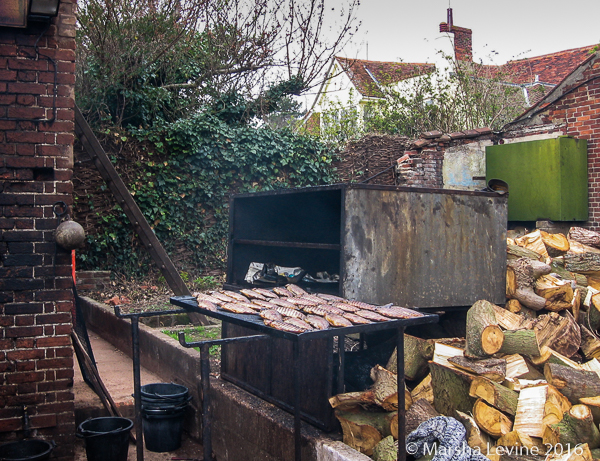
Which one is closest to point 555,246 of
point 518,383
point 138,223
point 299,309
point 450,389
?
point 518,383

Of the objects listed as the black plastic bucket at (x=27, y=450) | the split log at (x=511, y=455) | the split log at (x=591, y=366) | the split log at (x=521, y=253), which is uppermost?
the split log at (x=521, y=253)

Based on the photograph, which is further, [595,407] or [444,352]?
[444,352]

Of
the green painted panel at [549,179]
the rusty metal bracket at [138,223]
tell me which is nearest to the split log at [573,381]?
the rusty metal bracket at [138,223]

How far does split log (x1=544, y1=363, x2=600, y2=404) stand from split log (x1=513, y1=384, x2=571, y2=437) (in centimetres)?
12

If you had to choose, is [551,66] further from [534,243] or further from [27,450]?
[27,450]

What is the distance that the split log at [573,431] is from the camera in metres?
2.95

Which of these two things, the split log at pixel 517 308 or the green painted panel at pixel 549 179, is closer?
the split log at pixel 517 308

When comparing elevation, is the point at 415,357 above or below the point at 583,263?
below

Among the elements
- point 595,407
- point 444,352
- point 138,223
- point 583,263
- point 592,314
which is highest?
point 138,223

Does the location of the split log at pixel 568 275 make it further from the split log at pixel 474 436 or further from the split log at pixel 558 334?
the split log at pixel 474 436

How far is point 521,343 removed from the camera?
11.9 feet

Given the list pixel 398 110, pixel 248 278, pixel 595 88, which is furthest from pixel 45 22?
pixel 398 110

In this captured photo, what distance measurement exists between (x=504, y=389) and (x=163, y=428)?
3.00 m

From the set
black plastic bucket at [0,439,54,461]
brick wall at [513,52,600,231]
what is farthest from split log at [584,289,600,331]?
brick wall at [513,52,600,231]
